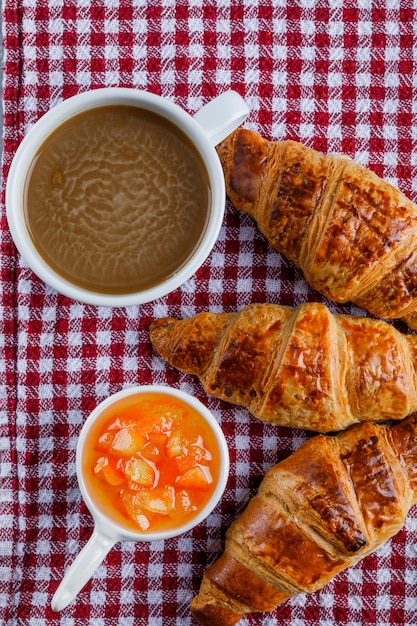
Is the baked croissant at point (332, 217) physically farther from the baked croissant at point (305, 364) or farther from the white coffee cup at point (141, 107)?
the white coffee cup at point (141, 107)

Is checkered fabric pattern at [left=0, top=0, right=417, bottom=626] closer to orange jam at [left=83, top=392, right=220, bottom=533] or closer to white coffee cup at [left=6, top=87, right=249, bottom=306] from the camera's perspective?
orange jam at [left=83, top=392, right=220, bottom=533]

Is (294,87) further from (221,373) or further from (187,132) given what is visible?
(221,373)

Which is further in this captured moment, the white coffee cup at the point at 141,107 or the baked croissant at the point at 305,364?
the baked croissant at the point at 305,364

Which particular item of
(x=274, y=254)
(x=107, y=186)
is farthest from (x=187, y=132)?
(x=274, y=254)

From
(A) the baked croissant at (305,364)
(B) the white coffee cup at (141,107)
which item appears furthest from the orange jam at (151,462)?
(B) the white coffee cup at (141,107)

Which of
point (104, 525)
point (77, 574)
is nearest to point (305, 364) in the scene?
point (104, 525)

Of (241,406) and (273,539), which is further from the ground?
(241,406)

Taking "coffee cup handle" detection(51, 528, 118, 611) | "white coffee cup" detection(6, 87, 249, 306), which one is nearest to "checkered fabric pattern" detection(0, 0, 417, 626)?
"coffee cup handle" detection(51, 528, 118, 611)
